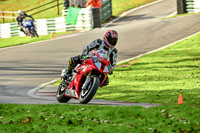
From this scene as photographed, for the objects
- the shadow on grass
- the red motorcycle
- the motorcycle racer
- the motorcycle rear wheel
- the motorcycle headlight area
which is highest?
the motorcycle racer

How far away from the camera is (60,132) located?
8586 millimetres

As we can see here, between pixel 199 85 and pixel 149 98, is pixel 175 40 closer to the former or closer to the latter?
pixel 199 85

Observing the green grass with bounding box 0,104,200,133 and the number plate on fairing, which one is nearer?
the green grass with bounding box 0,104,200,133

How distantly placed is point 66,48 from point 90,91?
1666cm

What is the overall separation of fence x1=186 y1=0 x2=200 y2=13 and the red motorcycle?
82.9 feet

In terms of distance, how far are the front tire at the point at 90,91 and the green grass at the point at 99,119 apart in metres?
0.96

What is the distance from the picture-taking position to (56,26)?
38.7 meters

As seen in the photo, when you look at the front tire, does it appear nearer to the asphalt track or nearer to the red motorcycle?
the red motorcycle

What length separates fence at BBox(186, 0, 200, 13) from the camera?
3656 cm

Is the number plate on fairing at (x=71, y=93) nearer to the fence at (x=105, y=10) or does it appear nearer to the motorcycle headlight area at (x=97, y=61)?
the motorcycle headlight area at (x=97, y=61)

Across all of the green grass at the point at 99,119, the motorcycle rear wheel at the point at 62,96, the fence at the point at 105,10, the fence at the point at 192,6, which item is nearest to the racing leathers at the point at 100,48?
the motorcycle rear wheel at the point at 62,96

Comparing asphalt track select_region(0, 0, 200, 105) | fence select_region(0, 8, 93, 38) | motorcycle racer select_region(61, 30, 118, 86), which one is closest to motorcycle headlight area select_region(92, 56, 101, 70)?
motorcycle racer select_region(61, 30, 118, 86)

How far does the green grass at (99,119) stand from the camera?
8633 millimetres

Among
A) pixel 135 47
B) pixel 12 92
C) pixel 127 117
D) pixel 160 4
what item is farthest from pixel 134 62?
pixel 160 4
